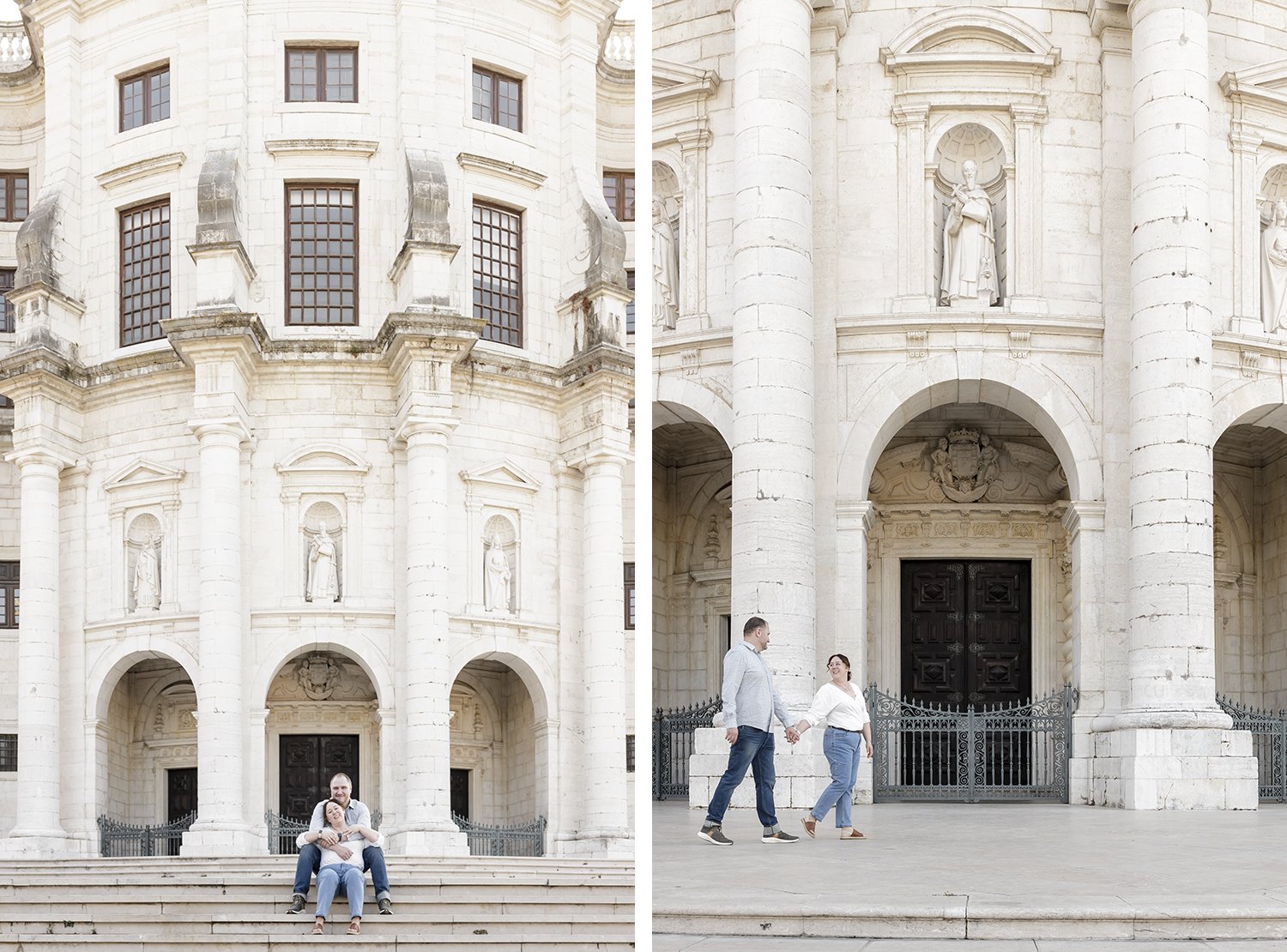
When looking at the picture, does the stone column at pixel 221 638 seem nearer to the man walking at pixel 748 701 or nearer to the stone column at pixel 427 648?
the stone column at pixel 427 648

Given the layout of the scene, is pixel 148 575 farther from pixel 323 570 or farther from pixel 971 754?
pixel 971 754

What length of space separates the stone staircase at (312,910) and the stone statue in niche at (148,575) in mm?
12725

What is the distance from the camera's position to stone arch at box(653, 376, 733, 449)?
19.5 metres

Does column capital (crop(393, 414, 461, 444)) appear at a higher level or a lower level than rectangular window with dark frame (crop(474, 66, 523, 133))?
lower

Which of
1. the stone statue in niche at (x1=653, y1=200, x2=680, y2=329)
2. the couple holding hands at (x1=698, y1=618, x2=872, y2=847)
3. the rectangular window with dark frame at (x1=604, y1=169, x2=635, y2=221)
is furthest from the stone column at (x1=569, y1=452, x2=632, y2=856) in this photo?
the couple holding hands at (x1=698, y1=618, x2=872, y2=847)

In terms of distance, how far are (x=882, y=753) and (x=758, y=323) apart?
4.62 m

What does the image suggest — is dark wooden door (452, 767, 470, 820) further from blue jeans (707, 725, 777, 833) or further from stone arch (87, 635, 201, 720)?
blue jeans (707, 725, 777, 833)

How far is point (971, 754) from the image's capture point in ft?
58.6

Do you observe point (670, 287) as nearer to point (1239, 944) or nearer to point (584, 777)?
point (584, 777)

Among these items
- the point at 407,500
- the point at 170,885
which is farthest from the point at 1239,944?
the point at 407,500

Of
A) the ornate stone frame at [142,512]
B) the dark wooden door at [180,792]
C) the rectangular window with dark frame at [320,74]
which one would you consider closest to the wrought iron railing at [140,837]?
the dark wooden door at [180,792]

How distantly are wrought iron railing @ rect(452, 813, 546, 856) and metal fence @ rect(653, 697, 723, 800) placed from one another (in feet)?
8.31

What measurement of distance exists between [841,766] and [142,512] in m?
19.9

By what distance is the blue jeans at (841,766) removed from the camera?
11.2 m
